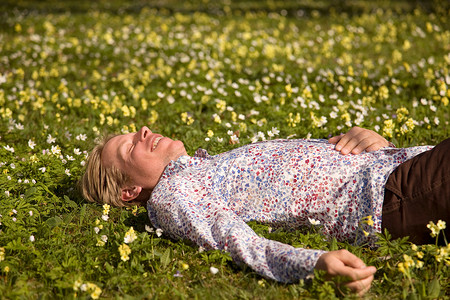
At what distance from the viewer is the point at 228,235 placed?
3352 mm

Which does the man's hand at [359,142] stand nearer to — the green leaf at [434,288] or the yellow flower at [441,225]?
the yellow flower at [441,225]

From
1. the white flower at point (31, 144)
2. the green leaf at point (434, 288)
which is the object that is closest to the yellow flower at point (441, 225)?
the green leaf at point (434, 288)

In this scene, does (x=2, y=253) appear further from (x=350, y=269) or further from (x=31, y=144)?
(x=350, y=269)

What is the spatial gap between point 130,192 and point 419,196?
7.27 feet

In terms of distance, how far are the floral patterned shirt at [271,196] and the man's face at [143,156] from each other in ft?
0.48

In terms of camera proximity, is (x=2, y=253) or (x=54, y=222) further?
(x=54, y=222)

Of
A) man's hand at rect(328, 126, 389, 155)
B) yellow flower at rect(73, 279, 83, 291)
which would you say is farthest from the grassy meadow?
man's hand at rect(328, 126, 389, 155)

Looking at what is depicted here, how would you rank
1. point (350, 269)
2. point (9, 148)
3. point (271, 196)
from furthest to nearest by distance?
1. point (9, 148)
2. point (271, 196)
3. point (350, 269)

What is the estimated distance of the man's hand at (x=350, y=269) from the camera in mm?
2900

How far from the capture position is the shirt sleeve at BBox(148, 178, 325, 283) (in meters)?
3.10

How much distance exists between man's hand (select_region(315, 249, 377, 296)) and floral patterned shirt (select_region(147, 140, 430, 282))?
0.22m

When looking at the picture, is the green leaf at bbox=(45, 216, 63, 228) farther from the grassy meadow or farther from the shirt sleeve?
the shirt sleeve

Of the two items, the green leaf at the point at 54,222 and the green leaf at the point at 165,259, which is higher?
the green leaf at the point at 165,259

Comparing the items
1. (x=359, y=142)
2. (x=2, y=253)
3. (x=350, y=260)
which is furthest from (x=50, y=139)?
(x=350, y=260)
